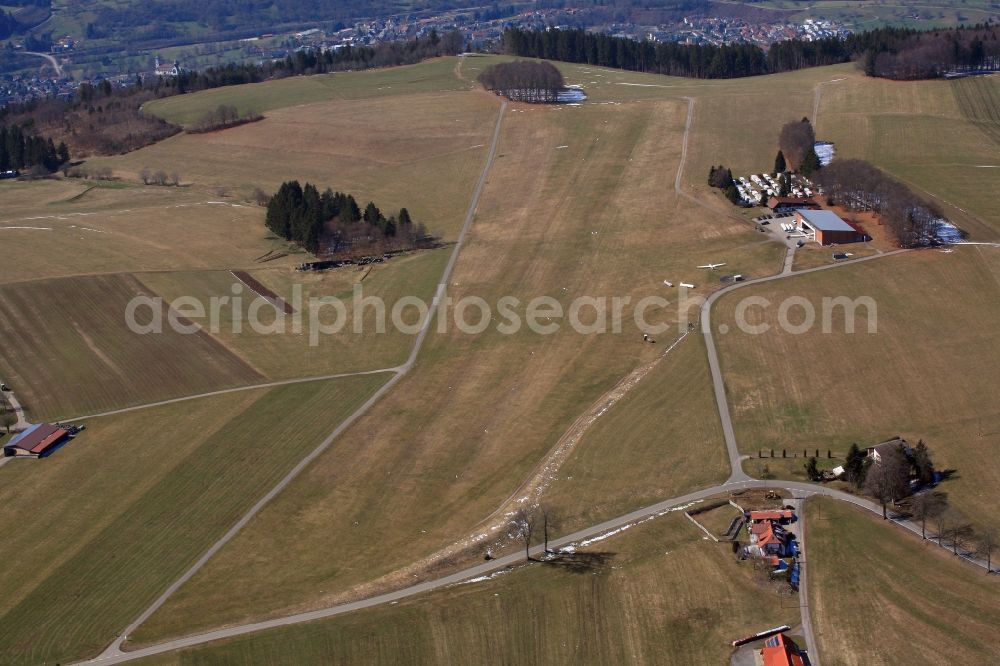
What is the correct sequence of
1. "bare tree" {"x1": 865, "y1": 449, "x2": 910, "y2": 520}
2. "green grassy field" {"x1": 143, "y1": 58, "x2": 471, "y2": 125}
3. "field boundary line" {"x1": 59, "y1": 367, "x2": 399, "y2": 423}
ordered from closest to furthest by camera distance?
"bare tree" {"x1": 865, "y1": 449, "x2": 910, "y2": 520}, "field boundary line" {"x1": 59, "y1": 367, "x2": 399, "y2": 423}, "green grassy field" {"x1": 143, "y1": 58, "x2": 471, "y2": 125}

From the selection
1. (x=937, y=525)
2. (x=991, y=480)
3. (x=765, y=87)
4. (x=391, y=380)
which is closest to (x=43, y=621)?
(x=391, y=380)

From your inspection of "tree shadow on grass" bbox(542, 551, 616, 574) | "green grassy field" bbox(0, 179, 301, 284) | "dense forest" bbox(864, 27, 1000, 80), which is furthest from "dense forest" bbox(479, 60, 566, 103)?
"tree shadow on grass" bbox(542, 551, 616, 574)

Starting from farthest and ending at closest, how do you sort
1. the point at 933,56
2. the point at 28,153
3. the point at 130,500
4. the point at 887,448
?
the point at 28,153 → the point at 933,56 → the point at 130,500 → the point at 887,448

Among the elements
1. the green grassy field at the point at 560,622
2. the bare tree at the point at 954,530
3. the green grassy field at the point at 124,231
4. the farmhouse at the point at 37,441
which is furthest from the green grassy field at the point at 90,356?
the bare tree at the point at 954,530

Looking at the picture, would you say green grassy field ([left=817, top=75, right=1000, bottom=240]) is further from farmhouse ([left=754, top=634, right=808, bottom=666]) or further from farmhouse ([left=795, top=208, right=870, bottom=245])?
farmhouse ([left=754, top=634, right=808, bottom=666])

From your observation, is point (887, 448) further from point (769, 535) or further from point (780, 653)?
point (780, 653)

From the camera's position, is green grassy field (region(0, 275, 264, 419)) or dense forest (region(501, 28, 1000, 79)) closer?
green grassy field (region(0, 275, 264, 419))

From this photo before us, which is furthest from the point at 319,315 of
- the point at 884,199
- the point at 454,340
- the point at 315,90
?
the point at 315,90
